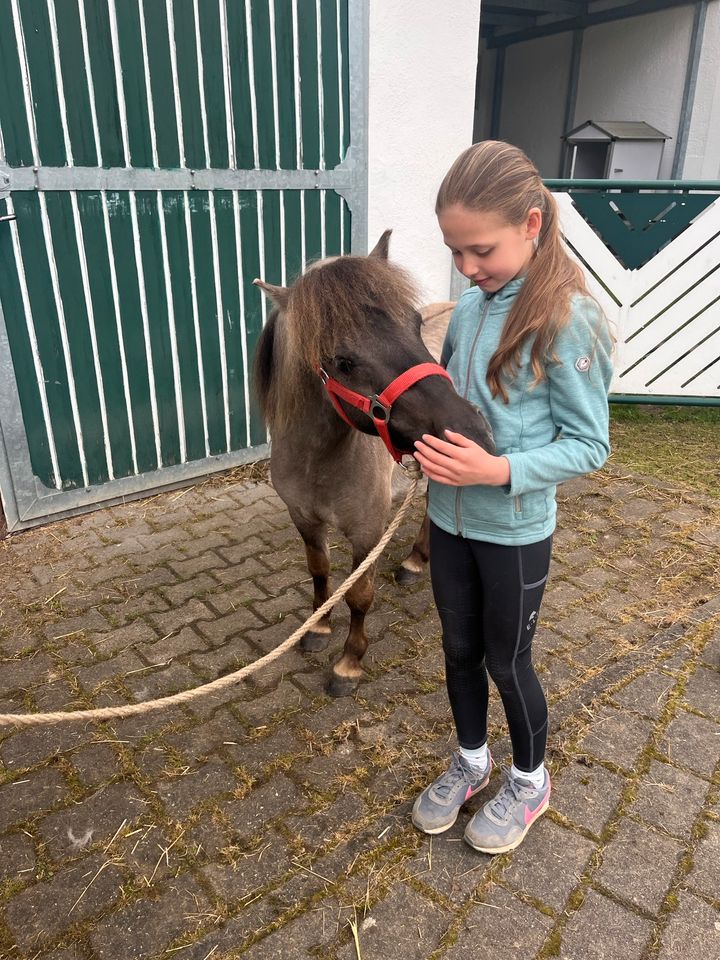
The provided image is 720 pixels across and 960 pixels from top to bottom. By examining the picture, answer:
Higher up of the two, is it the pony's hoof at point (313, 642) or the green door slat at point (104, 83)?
the green door slat at point (104, 83)

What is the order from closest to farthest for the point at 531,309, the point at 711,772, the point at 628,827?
the point at 531,309 → the point at 628,827 → the point at 711,772

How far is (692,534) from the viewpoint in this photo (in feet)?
13.3

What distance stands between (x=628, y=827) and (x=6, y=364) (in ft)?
12.5

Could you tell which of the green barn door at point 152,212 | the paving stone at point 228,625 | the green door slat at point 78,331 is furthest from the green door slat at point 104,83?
the paving stone at point 228,625

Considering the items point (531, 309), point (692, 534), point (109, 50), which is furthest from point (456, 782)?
point (109, 50)

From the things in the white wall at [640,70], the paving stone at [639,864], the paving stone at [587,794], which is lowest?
the paving stone at [587,794]

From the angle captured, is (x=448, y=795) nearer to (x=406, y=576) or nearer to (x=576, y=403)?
(x=576, y=403)

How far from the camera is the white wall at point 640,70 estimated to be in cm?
805

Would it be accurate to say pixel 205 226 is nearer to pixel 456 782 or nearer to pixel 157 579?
pixel 157 579

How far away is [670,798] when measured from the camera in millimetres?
2180

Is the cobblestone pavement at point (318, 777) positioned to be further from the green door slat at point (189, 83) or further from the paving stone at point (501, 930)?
the green door slat at point (189, 83)

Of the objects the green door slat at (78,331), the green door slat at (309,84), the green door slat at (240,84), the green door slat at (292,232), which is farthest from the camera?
the green door slat at (292,232)

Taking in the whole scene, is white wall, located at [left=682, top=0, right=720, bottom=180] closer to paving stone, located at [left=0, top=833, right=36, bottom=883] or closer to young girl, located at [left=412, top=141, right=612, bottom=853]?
young girl, located at [left=412, top=141, right=612, bottom=853]

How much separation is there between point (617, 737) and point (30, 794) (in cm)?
217
